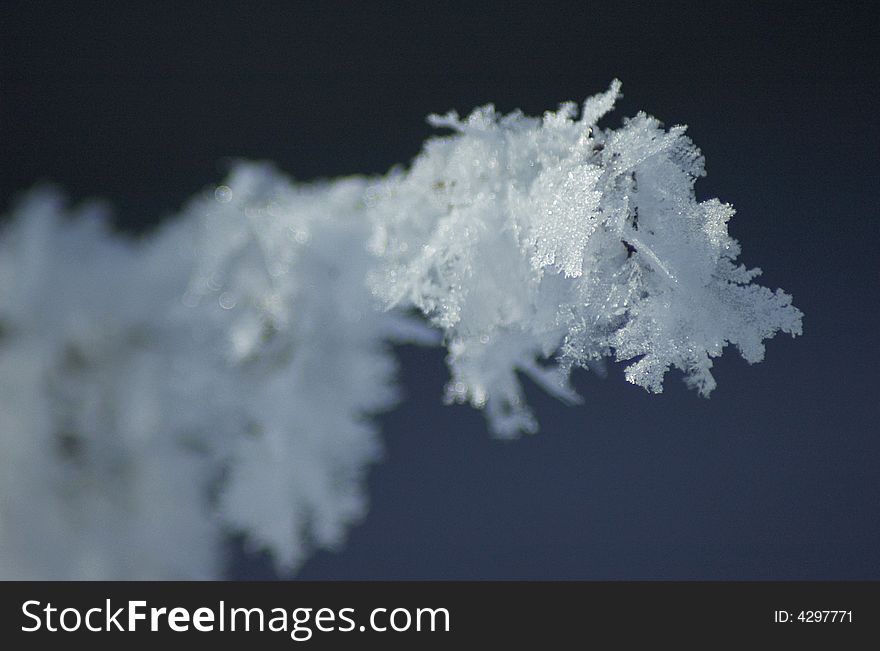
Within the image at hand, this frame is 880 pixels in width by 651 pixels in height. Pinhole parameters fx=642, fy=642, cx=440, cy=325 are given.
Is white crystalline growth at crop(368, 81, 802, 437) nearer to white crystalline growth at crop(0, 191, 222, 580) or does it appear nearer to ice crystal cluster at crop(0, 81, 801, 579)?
ice crystal cluster at crop(0, 81, 801, 579)

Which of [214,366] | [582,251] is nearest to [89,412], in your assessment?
[214,366]

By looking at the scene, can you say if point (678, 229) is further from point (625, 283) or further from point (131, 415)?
point (131, 415)

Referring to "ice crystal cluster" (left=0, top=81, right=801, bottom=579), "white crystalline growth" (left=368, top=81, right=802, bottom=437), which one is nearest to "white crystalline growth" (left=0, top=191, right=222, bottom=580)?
"ice crystal cluster" (left=0, top=81, right=801, bottom=579)

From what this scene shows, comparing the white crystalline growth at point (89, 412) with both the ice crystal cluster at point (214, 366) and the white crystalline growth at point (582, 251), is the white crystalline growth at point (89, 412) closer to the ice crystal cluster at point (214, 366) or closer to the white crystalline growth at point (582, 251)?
the ice crystal cluster at point (214, 366)

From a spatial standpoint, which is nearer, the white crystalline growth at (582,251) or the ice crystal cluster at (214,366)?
the white crystalline growth at (582,251)

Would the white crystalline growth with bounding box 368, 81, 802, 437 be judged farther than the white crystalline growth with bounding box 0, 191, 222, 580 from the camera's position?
No

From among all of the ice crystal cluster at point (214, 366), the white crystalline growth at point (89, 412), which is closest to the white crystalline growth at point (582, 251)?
the ice crystal cluster at point (214, 366)

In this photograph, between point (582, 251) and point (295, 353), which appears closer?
point (582, 251)

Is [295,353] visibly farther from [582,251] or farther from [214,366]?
[582,251]
